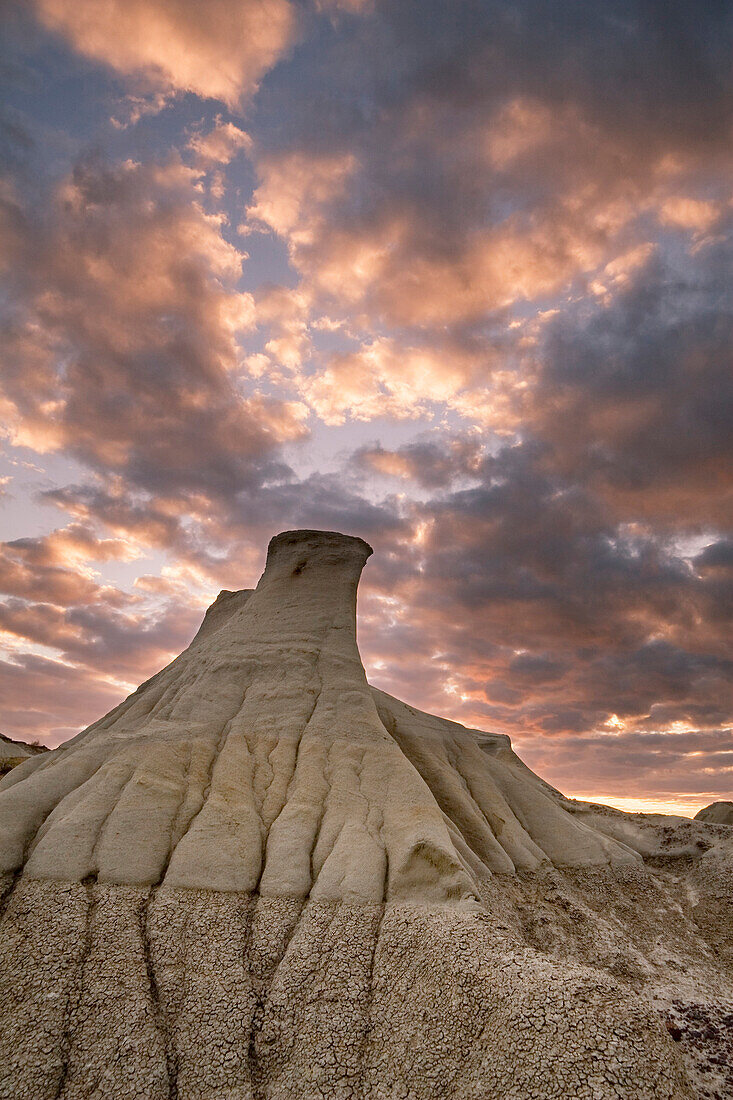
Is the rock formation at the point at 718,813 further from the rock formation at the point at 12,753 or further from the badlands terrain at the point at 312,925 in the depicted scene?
the rock formation at the point at 12,753

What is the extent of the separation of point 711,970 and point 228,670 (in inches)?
905

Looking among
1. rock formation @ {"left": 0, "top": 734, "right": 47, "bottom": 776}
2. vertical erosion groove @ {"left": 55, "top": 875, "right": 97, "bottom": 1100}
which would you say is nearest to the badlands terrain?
vertical erosion groove @ {"left": 55, "top": 875, "right": 97, "bottom": 1100}

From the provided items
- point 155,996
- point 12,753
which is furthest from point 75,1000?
point 12,753

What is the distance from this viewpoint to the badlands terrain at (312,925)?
1192cm

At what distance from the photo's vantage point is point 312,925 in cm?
1606

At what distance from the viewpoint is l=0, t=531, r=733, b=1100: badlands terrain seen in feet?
39.1

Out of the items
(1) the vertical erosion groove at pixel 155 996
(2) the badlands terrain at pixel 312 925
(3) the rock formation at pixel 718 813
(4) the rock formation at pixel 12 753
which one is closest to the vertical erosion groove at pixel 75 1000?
(2) the badlands terrain at pixel 312 925

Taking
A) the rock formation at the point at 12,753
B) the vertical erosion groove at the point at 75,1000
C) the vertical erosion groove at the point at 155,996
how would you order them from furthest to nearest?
the rock formation at the point at 12,753 → the vertical erosion groove at the point at 155,996 → the vertical erosion groove at the point at 75,1000

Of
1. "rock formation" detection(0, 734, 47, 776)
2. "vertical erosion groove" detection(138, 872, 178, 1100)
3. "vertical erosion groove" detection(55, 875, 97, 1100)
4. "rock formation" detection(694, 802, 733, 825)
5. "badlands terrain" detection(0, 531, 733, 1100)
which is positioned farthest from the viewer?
"rock formation" detection(694, 802, 733, 825)

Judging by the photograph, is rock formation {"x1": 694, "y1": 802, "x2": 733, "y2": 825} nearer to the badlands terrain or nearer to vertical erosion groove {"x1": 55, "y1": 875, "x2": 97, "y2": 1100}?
the badlands terrain

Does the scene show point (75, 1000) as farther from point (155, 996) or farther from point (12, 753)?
point (12, 753)

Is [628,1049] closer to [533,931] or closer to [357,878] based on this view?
[357,878]

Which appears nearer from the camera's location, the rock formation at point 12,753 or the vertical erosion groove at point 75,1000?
the vertical erosion groove at point 75,1000

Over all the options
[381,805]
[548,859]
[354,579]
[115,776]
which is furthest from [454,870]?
[354,579]
